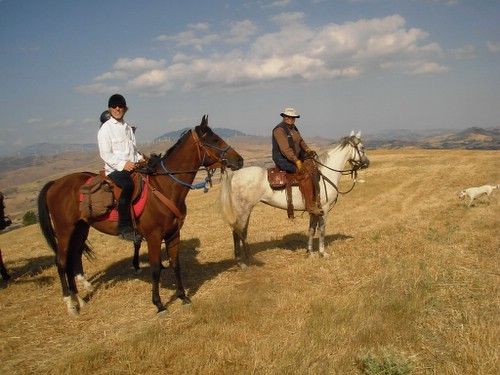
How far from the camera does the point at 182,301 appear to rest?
849cm

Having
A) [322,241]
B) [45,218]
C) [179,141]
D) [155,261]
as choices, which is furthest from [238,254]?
[45,218]

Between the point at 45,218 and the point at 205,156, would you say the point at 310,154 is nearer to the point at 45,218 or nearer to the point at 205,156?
the point at 205,156

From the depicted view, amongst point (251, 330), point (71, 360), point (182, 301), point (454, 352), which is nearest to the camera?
point (454, 352)

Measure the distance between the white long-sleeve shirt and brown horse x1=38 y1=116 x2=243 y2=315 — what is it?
22.6 inches

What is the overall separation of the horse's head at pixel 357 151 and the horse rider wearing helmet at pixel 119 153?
676 cm

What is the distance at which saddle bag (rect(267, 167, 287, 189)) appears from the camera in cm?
1093

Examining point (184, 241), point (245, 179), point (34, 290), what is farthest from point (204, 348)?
point (184, 241)

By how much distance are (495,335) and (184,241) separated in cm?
1170

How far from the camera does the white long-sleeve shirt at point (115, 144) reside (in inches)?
303

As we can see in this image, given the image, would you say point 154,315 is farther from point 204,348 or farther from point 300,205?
point 300,205

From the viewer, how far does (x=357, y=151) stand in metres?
11.7

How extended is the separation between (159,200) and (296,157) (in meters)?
4.31

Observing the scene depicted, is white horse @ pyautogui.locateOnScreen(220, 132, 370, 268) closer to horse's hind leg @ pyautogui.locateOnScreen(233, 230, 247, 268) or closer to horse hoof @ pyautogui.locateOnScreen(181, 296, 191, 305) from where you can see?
horse's hind leg @ pyautogui.locateOnScreen(233, 230, 247, 268)

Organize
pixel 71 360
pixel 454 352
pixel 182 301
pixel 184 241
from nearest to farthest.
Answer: pixel 454 352
pixel 71 360
pixel 182 301
pixel 184 241
